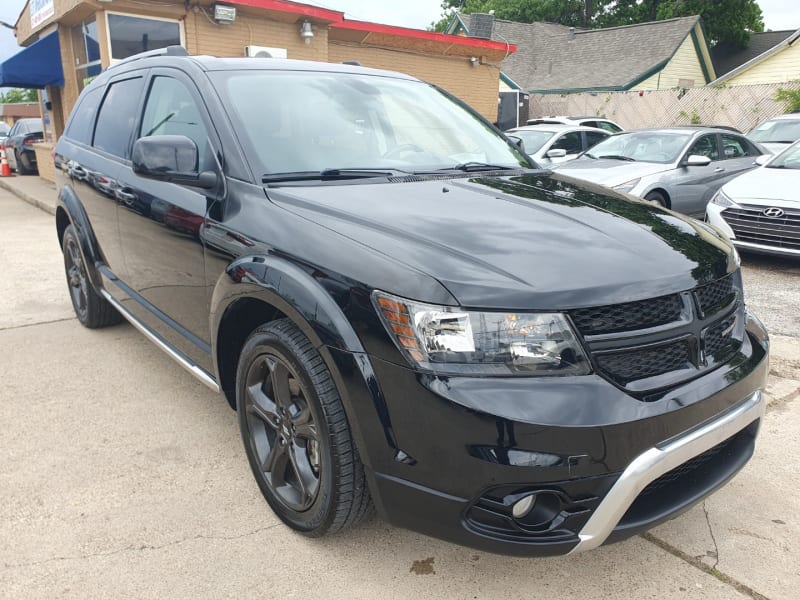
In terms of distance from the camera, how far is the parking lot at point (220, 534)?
227 centimetres

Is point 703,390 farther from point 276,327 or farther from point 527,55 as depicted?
point 527,55

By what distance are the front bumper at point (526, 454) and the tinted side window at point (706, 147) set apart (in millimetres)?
7826

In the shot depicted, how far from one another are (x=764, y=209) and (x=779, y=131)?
7076 mm

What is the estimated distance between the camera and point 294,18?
12.6 meters

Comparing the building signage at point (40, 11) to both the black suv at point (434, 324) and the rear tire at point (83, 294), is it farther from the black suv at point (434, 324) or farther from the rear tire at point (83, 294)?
the black suv at point (434, 324)

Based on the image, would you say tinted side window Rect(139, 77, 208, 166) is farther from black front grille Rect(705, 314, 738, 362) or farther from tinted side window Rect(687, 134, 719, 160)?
tinted side window Rect(687, 134, 719, 160)

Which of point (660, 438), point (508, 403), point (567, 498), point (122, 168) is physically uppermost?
point (122, 168)

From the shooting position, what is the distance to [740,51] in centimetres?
3922

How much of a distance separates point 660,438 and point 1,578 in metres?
2.25

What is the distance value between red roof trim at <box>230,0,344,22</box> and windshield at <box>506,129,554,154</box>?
4.58 m

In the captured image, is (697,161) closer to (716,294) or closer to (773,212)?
(773,212)

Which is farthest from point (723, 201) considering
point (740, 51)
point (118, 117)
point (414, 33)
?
point (740, 51)

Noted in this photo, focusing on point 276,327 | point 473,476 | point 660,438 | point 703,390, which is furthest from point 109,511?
point 703,390

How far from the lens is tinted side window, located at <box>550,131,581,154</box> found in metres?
11.4
